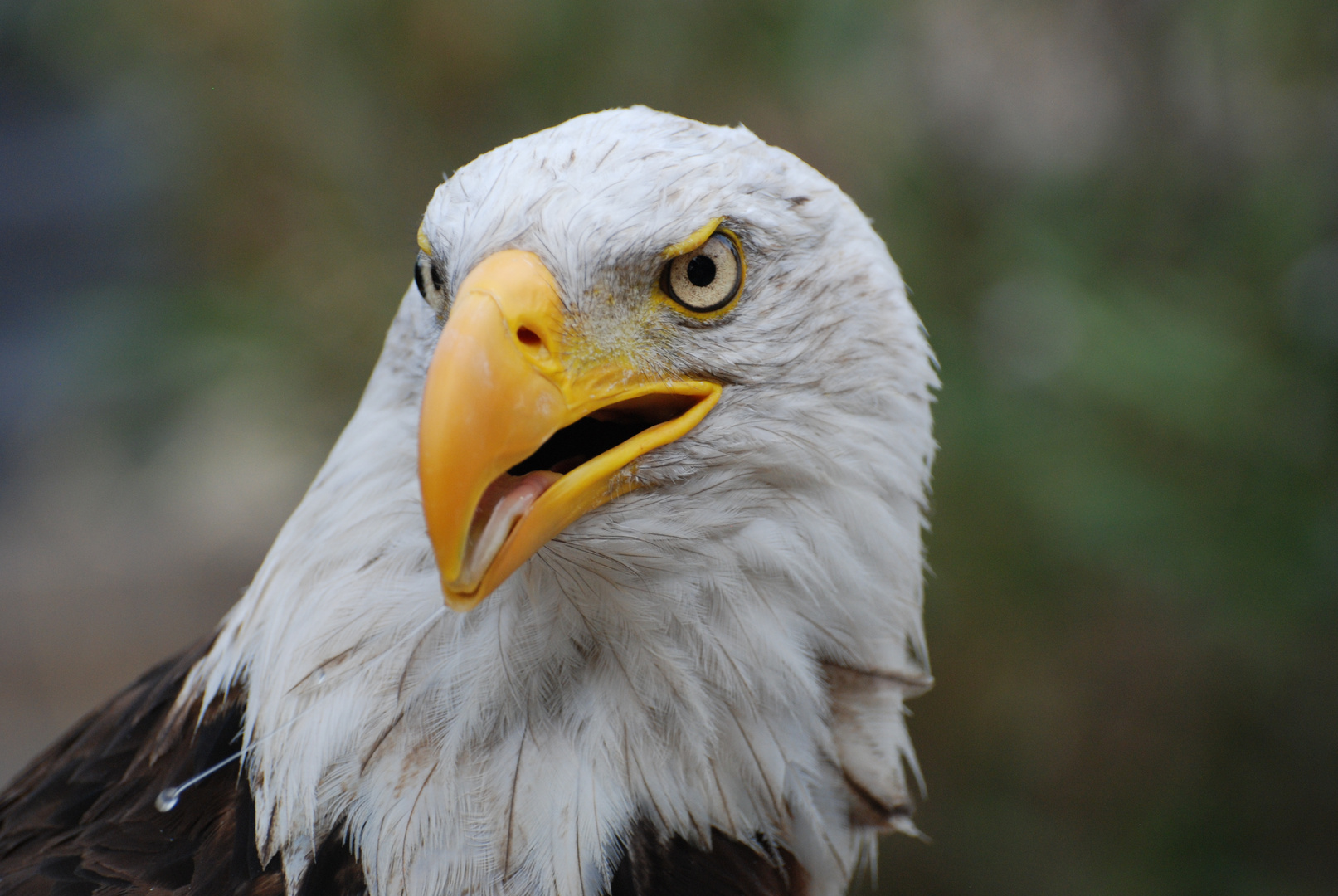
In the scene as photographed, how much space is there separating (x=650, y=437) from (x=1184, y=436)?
2.29 metres

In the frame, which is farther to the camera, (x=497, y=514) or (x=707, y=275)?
(x=707, y=275)

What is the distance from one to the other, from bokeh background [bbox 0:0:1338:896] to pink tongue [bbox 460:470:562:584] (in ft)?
7.05

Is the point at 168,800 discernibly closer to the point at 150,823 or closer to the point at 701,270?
the point at 150,823

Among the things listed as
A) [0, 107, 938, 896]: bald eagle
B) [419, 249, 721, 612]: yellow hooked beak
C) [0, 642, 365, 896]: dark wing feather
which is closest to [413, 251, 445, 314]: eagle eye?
[0, 107, 938, 896]: bald eagle

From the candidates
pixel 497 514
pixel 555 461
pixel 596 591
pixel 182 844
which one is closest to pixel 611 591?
pixel 596 591

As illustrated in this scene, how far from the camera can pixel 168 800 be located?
5.32 ft

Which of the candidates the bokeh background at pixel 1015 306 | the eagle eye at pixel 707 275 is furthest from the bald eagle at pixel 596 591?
the bokeh background at pixel 1015 306

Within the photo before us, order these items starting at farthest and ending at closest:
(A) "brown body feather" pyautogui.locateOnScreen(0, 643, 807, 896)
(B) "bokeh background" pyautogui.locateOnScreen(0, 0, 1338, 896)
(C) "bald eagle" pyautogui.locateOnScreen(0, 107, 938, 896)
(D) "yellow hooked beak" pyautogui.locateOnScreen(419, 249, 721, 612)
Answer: (B) "bokeh background" pyautogui.locateOnScreen(0, 0, 1338, 896)
(A) "brown body feather" pyautogui.locateOnScreen(0, 643, 807, 896)
(C) "bald eagle" pyautogui.locateOnScreen(0, 107, 938, 896)
(D) "yellow hooked beak" pyautogui.locateOnScreen(419, 249, 721, 612)

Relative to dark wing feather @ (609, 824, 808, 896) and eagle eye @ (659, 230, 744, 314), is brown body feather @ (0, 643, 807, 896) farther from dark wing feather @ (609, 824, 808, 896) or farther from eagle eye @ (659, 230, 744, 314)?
eagle eye @ (659, 230, 744, 314)

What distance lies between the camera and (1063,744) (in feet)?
11.9

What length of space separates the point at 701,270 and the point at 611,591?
1.46ft

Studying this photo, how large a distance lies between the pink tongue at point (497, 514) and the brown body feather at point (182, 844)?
51cm

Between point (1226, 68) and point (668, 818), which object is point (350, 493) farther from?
point (1226, 68)

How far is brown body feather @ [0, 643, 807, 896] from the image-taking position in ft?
4.97
